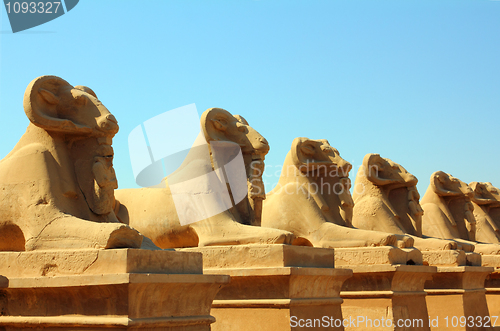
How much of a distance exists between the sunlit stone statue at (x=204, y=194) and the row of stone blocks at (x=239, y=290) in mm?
246

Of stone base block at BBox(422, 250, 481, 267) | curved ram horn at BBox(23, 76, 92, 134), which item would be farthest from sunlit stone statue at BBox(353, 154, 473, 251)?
curved ram horn at BBox(23, 76, 92, 134)

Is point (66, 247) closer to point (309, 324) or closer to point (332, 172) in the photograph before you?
point (309, 324)

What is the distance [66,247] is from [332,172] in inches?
171

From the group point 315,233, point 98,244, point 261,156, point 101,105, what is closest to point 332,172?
point 315,233

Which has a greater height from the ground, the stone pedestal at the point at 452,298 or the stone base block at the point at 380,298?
the stone base block at the point at 380,298

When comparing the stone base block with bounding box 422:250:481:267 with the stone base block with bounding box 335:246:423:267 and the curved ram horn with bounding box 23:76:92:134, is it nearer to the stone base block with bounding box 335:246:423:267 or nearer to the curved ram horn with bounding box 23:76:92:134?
the stone base block with bounding box 335:246:423:267

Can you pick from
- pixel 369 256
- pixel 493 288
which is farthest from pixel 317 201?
pixel 493 288

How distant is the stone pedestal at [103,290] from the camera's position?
3766 millimetres

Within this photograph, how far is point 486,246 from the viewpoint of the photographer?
34.3 feet

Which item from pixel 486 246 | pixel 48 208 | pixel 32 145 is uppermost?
pixel 32 145

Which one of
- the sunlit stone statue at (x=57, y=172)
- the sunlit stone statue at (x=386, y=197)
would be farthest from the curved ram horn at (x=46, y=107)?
the sunlit stone statue at (x=386, y=197)

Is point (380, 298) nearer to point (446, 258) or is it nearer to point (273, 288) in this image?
point (446, 258)

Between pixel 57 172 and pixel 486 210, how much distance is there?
10656mm

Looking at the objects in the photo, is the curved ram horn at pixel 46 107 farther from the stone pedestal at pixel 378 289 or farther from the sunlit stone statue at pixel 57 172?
the stone pedestal at pixel 378 289
